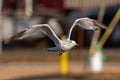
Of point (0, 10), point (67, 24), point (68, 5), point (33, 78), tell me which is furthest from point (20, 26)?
point (33, 78)

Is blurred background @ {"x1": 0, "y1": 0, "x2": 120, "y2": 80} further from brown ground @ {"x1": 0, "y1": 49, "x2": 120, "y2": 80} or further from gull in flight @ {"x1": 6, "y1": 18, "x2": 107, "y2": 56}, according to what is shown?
gull in flight @ {"x1": 6, "y1": 18, "x2": 107, "y2": 56}

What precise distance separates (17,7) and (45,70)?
8417mm

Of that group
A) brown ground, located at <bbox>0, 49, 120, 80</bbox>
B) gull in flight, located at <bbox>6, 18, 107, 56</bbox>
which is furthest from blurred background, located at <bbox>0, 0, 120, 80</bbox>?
gull in flight, located at <bbox>6, 18, 107, 56</bbox>

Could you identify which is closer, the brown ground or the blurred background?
the brown ground

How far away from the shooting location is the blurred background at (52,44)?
45.9 ft

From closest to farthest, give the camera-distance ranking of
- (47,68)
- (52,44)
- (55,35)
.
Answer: (55,35), (47,68), (52,44)

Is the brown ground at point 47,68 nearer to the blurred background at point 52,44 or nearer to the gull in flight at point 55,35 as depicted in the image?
the blurred background at point 52,44

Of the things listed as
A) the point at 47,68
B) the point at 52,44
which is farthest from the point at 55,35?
the point at 52,44

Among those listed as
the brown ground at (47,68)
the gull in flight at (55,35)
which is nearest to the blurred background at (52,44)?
the brown ground at (47,68)

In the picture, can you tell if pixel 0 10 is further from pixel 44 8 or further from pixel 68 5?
pixel 68 5

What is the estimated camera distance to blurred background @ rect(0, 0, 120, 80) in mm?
13984

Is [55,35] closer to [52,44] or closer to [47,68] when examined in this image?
[47,68]

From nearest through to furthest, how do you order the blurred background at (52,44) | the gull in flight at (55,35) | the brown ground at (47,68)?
the gull in flight at (55,35) → the brown ground at (47,68) → the blurred background at (52,44)

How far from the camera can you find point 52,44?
1803 centimetres
